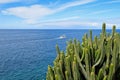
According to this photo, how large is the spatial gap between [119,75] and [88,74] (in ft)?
3.73

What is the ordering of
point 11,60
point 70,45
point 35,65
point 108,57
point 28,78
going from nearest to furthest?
point 108,57 → point 70,45 → point 28,78 → point 35,65 → point 11,60

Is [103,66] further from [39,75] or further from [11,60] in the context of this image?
[11,60]

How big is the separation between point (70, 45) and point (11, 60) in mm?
31145

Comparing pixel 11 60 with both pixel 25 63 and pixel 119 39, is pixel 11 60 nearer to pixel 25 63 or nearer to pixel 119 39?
pixel 25 63

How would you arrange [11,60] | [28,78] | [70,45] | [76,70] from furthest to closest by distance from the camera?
[11,60], [28,78], [70,45], [76,70]

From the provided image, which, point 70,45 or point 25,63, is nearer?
point 70,45

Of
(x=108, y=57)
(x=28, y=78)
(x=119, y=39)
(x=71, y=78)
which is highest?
(x=119, y=39)

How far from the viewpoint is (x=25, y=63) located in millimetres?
34469

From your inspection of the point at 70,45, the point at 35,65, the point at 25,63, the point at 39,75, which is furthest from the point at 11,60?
the point at 70,45

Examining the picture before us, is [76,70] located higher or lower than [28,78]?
higher

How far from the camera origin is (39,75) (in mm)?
27172

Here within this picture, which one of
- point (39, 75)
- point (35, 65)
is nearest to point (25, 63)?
point (35, 65)

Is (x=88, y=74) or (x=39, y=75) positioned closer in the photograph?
(x=88, y=74)

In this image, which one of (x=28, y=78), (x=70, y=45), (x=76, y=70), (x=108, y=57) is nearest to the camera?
(x=76, y=70)
